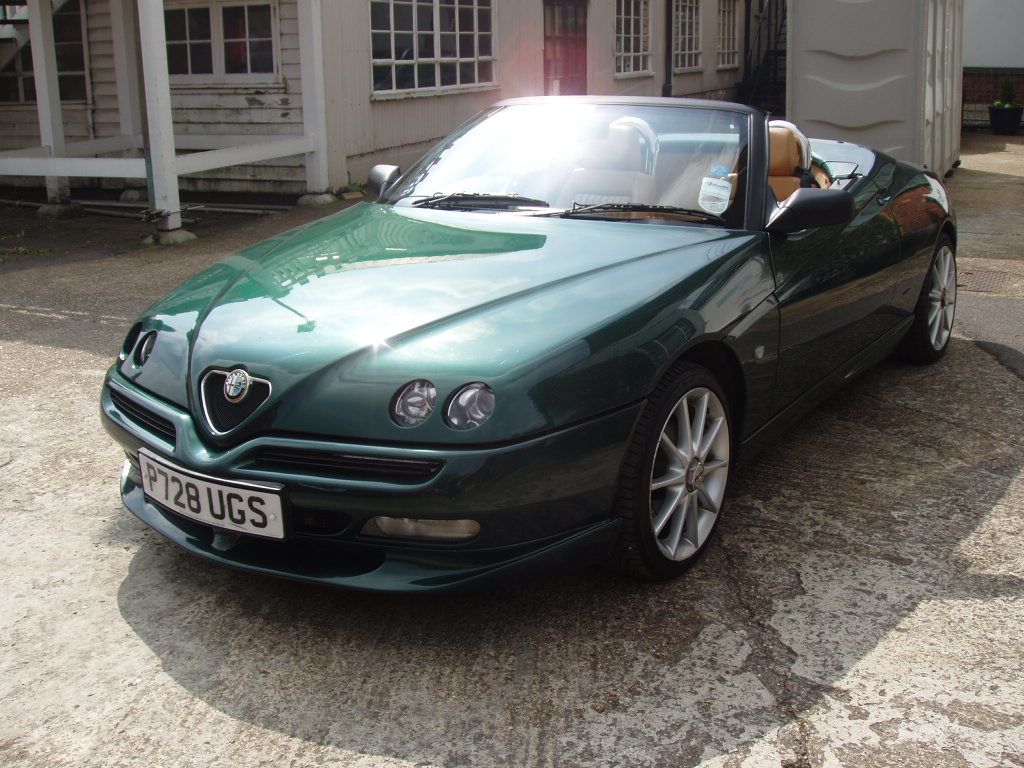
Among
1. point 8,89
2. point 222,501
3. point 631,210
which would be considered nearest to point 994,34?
point 8,89

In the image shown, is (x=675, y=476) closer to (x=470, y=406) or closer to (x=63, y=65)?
(x=470, y=406)

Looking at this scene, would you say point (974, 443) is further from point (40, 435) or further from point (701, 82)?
point (701, 82)

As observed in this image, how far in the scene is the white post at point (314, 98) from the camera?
1130 centimetres

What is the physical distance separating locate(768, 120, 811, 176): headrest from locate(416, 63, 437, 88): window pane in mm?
9013

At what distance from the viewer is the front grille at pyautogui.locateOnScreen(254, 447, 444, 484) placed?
2695mm

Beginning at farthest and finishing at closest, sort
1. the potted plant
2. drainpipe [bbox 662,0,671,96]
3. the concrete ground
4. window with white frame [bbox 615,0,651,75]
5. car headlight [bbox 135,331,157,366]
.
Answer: the potted plant, drainpipe [bbox 662,0,671,96], window with white frame [bbox 615,0,651,75], car headlight [bbox 135,331,157,366], the concrete ground

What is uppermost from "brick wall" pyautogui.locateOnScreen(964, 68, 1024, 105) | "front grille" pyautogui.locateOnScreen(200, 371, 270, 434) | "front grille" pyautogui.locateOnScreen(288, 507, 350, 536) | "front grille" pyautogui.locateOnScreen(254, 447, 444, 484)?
"brick wall" pyautogui.locateOnScreen(964, 68, 1024, 105)

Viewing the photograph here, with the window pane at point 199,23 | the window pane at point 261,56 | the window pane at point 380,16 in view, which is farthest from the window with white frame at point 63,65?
the window pane at point 380,16

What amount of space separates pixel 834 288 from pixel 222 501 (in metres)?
2.38

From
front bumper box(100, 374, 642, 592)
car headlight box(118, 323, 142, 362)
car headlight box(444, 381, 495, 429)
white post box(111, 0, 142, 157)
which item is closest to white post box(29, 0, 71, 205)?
white post box(111, 0, 142, 157)

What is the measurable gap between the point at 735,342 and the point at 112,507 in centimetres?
213

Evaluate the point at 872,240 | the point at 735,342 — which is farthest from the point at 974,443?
the point at 735,342

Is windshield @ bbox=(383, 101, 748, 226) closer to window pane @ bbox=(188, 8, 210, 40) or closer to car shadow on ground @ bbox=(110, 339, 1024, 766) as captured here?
car shadow on ground @ bbox=(110, 339, 1024, 766)

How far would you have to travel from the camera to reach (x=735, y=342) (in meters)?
3.44
